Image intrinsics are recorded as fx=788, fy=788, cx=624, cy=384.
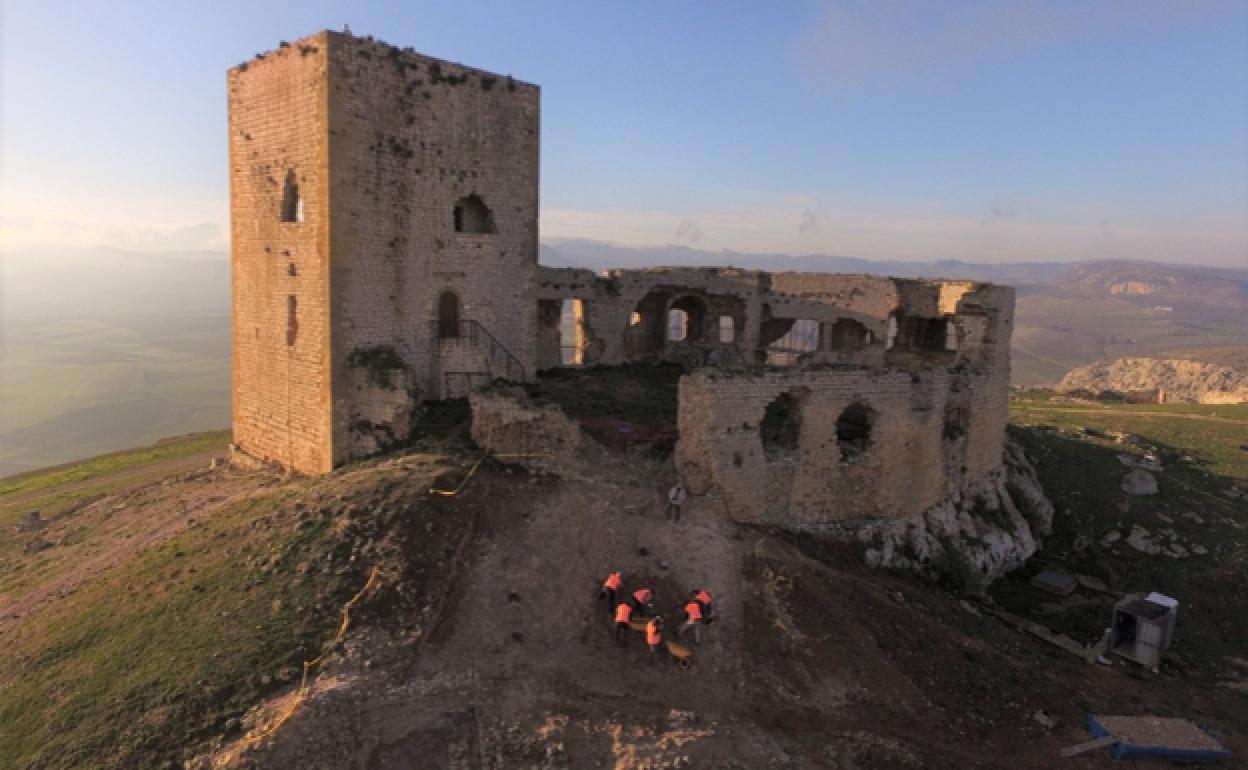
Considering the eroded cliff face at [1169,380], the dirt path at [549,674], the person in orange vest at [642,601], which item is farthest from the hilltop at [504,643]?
the eroded cliff face at [1169,380]

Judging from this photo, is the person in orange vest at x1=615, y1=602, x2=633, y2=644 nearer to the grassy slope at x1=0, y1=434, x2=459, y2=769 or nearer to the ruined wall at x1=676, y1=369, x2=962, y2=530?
the grassy slope at x1=0, y1=434, x2=459, y2=769

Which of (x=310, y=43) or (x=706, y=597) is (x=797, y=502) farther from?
(x=310, y=43)

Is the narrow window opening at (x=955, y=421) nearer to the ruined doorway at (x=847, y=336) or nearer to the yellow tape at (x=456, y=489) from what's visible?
the ruined doorway at (x=847, y=336)

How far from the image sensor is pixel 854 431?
22.7 metres

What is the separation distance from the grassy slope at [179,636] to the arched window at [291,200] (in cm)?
701

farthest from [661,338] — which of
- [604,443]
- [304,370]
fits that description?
[304,370]

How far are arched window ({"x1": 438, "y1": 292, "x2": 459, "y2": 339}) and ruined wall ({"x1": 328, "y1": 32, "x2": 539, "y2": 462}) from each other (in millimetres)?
235

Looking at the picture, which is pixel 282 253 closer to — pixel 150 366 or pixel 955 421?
pixel 955 421

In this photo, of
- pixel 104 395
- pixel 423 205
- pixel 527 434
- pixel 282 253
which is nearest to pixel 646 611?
pixel 527 434

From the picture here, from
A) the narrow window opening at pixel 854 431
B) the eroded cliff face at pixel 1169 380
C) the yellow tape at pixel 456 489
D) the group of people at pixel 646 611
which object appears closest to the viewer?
the group of people at pixel 646 611

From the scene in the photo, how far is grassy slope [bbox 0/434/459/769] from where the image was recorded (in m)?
10.6

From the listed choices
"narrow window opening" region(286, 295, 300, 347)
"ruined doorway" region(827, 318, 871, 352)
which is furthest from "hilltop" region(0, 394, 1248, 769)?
"ruined doorway" region(827, 318, 871, 352)

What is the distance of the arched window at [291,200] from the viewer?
19266 mm

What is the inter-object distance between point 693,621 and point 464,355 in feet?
35.7
